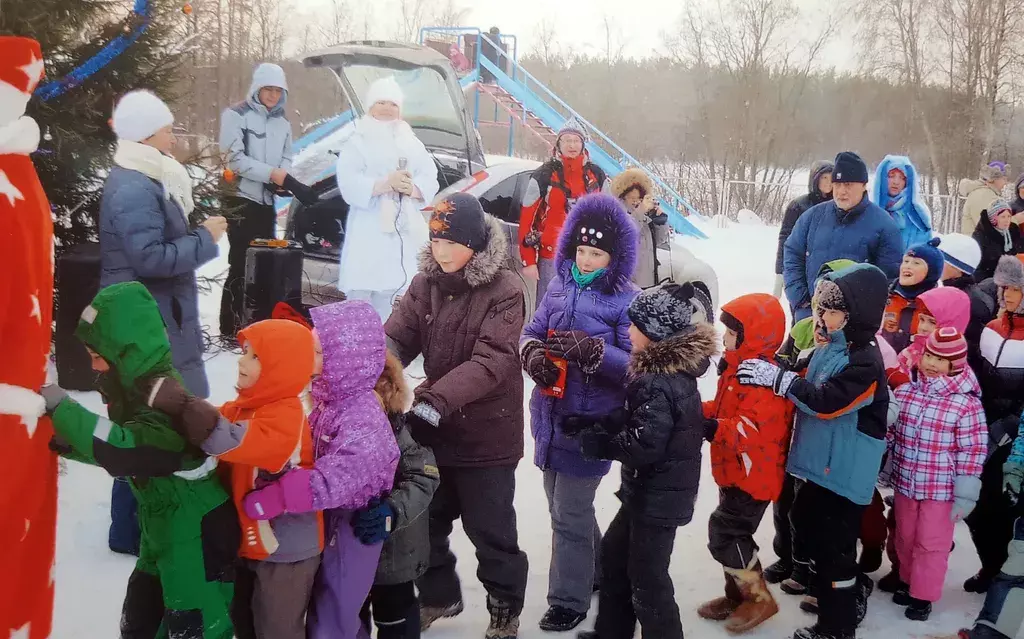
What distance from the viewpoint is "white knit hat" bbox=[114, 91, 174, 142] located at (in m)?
3.11

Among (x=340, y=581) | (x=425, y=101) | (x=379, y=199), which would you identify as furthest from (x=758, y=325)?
(x=425, y=101)

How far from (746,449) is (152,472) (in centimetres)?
202

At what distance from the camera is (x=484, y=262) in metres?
2.77

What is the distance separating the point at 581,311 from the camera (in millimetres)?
2984

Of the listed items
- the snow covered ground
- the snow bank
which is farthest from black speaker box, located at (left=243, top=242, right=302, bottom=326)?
the snow bank

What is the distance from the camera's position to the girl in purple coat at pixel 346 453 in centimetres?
216

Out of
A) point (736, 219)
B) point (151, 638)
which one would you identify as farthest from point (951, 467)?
point (736, 219)

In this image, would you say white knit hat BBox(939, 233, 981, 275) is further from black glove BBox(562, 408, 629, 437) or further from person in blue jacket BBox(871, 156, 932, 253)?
black glove BBox(562, 408, 629, 437)

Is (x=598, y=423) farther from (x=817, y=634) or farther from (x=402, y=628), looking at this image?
(x=817, y=634)

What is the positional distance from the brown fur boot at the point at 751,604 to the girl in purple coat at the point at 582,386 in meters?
0.57

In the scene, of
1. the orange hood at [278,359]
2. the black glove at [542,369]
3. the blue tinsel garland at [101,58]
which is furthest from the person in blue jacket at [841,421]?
the blue tinsel garland at [101,58]

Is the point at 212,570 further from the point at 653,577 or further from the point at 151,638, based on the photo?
the point at 653,577

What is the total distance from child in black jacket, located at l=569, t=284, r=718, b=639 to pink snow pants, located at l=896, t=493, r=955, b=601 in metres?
1.16

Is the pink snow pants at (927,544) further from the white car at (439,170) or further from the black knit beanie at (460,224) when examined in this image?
the white car at (439,170)
